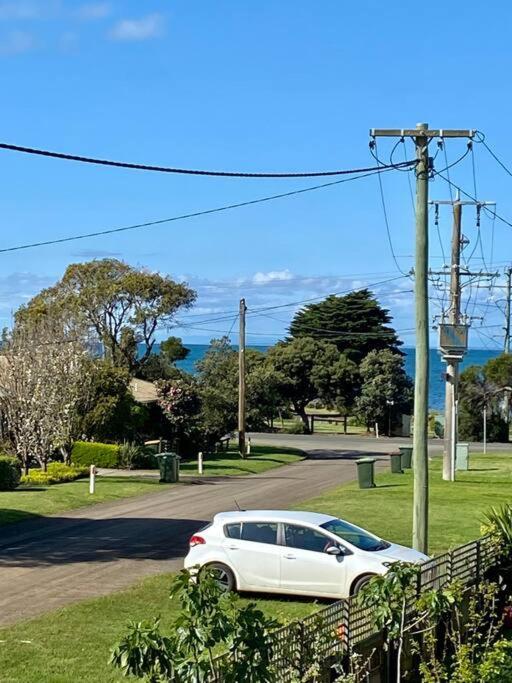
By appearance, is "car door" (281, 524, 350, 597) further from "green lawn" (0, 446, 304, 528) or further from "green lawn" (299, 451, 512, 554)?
"green lawn" (0, 446, 304, 528)

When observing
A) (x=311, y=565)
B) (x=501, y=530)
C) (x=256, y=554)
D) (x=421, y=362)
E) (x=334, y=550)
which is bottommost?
(x=311, y=565)

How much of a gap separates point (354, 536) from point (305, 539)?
91 cm

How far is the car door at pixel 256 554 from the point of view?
16109 mm

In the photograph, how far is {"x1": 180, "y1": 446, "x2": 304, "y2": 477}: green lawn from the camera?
42500mm

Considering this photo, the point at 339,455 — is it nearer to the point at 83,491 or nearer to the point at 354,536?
the point at 83,491

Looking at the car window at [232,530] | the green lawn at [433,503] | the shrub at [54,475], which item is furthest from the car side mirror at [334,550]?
the shrub at [54,475]

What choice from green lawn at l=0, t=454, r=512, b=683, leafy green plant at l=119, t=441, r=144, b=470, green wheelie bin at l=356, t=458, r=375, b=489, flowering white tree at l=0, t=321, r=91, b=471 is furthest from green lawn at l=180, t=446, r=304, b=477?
green lawn at l=0, t=454, r=512, b=683

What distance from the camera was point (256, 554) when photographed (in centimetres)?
1622

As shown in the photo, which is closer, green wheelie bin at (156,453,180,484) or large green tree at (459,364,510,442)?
green wheelie bin at (156,453,180,484)

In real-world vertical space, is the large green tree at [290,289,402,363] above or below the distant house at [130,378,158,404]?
above

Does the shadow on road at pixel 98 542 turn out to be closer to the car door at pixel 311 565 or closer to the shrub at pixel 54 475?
the car door at pixel 311 565

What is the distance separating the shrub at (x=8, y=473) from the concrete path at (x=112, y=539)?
4431 millimetres

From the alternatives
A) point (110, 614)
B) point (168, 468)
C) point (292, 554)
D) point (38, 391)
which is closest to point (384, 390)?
point (168, 468)

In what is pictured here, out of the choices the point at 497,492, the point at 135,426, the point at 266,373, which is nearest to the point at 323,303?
the point at 266,373
